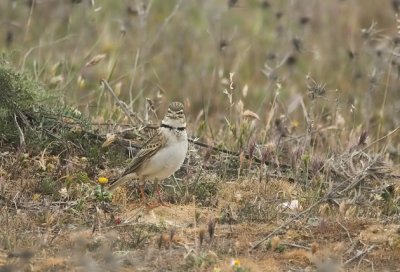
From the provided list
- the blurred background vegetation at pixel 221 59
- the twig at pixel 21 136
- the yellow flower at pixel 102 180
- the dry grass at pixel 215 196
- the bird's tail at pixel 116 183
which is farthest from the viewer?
the blurred background vegetation at pixel 221 59

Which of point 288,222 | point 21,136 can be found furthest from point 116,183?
point 288,222

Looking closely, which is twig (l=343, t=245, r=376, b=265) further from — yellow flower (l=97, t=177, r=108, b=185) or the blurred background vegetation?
the blurred background vegetation

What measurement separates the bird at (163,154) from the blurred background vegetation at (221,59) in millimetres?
882

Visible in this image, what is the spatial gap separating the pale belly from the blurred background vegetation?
0.97 metres

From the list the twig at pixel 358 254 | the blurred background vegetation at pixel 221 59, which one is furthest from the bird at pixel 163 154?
the twig at pixel 358 254

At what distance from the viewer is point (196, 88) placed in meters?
12.4

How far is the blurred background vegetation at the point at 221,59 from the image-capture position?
8734 millimetres

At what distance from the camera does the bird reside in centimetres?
669

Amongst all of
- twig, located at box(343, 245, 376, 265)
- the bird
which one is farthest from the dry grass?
the bird

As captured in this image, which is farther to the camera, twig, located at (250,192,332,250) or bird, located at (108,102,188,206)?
bird, located at (108,102,188,206)

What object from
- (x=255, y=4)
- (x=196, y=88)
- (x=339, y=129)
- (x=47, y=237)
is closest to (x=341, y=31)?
(x=255, y=4)

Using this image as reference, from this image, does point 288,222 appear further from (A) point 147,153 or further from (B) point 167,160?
(A) point 147,153

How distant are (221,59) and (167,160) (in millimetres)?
5110

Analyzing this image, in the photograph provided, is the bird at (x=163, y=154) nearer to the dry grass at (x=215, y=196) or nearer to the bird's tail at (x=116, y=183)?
the bird's tail at (x=116, y=183)
